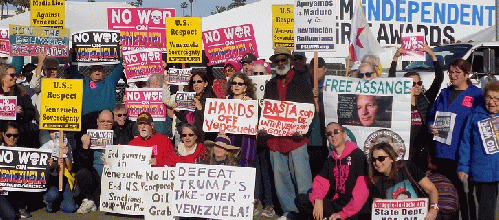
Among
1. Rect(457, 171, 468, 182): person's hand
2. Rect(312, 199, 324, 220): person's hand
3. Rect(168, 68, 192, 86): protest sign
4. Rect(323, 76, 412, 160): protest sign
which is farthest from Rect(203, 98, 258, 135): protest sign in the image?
A: Rect(168, 68, 192, 86): protest sign

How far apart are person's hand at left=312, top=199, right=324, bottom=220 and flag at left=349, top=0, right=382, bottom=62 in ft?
8.71

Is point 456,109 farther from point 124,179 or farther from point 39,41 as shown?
point 39,41

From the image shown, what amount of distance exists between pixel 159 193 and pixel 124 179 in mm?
567

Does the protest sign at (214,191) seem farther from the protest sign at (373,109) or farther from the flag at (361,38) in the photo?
the flag at (361,38)

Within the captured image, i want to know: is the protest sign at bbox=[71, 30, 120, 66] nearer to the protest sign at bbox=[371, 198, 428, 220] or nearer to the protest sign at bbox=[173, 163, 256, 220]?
the protest sign at bbox=[173, 163, 256, 220]

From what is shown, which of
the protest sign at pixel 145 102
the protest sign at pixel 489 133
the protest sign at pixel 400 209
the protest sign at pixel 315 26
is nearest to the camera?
the protest sign at pixel 400 209

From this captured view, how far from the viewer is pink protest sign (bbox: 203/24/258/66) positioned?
561 inches

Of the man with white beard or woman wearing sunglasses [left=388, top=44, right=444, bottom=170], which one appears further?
the man with white beard

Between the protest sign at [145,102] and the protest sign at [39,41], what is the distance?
1963 millimetres

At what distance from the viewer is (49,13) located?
15445 millimetres

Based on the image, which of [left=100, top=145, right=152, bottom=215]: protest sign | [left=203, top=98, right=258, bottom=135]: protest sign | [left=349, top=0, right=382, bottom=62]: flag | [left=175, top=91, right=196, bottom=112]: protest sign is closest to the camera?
[left=100, top=145, right=152, bottom=215]: protest sign

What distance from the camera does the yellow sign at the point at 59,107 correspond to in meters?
10.1

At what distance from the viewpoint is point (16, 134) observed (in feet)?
32.1

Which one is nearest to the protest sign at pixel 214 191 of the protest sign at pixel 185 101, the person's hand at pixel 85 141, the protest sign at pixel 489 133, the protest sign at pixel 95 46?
the person's hand at pixel 85 141
